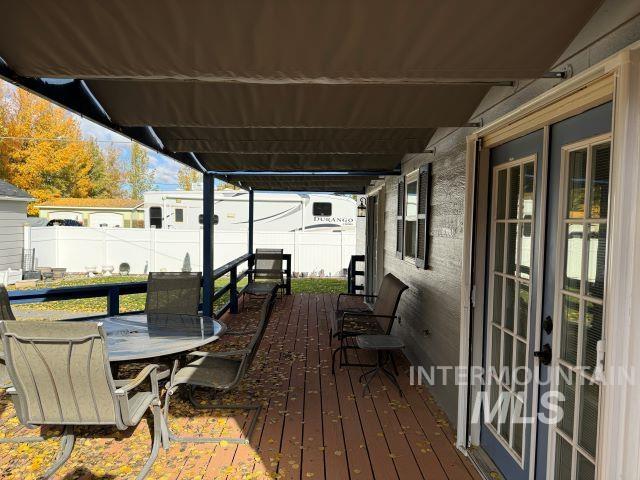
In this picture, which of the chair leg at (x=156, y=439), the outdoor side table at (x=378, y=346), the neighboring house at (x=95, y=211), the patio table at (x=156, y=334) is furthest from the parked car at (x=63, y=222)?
the chair leg at (x=156, y=439)

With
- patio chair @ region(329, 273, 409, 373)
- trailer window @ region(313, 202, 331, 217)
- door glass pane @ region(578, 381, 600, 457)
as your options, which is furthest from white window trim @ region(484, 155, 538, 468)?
trailer window @ region(313, 202, 331, 217)

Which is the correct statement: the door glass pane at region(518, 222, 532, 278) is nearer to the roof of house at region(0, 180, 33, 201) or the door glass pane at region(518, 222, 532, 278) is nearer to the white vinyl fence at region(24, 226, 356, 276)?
the white vinyl fence at region(24, 226, 356, 276)

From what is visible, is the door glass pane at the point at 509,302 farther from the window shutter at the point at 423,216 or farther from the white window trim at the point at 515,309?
the window shutter at the point at 423,216

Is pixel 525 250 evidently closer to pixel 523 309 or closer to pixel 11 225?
pixel 523 309

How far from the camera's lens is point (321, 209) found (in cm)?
1625

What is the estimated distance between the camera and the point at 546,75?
188 cm

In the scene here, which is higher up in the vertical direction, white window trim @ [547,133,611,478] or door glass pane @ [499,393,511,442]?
white window trim @ [547,133,611,478]

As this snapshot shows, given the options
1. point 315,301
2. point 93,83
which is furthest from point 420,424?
point 315,301

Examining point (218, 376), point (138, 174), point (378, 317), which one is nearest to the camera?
point (218, 376)

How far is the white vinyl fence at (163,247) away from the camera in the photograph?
13.3 meters

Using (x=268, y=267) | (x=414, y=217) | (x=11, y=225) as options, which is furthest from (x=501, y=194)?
(x=11, y=225)

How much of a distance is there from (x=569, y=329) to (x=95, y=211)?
2321cm

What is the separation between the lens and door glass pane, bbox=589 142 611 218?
1.68 meters

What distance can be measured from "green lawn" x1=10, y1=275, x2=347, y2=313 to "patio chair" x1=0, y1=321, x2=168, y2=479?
5.94 m
